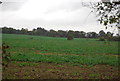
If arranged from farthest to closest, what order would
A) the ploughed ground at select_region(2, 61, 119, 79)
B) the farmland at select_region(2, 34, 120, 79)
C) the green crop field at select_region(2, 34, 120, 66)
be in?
the green crop field at select_region(2, 34, 120, 66), the farmland at select_region(2, 34, 120, 79), the ploughed ground at select_region(2, 61, 119, 79)

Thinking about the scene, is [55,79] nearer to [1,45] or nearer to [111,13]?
[1,45]

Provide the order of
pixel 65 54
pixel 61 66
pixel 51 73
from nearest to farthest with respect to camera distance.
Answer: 1. pixel 51 73
2. pixel 61 66
3. pixel 65 54

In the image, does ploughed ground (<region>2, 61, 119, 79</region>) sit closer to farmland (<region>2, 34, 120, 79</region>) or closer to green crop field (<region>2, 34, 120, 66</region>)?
farmland (<region>2, 34, 120, 79</region>)

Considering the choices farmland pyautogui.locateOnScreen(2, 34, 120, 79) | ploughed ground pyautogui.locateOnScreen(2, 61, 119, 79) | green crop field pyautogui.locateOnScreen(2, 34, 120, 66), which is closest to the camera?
ploughed ground pyautogui.locateOnScreen(2, 61, 119, 79)

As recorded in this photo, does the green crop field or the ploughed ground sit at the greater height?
the ploughed ground

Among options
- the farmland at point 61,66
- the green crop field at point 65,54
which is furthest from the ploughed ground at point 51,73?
the green crop field at point 65,54

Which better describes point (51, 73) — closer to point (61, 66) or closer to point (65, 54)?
point (61, 66)

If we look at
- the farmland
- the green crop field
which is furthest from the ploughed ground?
the green crop field

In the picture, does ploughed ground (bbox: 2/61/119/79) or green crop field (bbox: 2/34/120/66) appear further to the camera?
green crop field (bbox: 2/34/120/66)

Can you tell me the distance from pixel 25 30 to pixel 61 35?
23299 mm

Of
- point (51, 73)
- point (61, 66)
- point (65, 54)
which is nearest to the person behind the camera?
point (51, 73)

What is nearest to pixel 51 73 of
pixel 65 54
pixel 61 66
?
pixel 61 66

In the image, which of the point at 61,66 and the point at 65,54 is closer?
the point at 61,66

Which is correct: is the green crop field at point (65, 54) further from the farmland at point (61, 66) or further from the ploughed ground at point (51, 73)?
the ploughed ground at point (51, 73)
